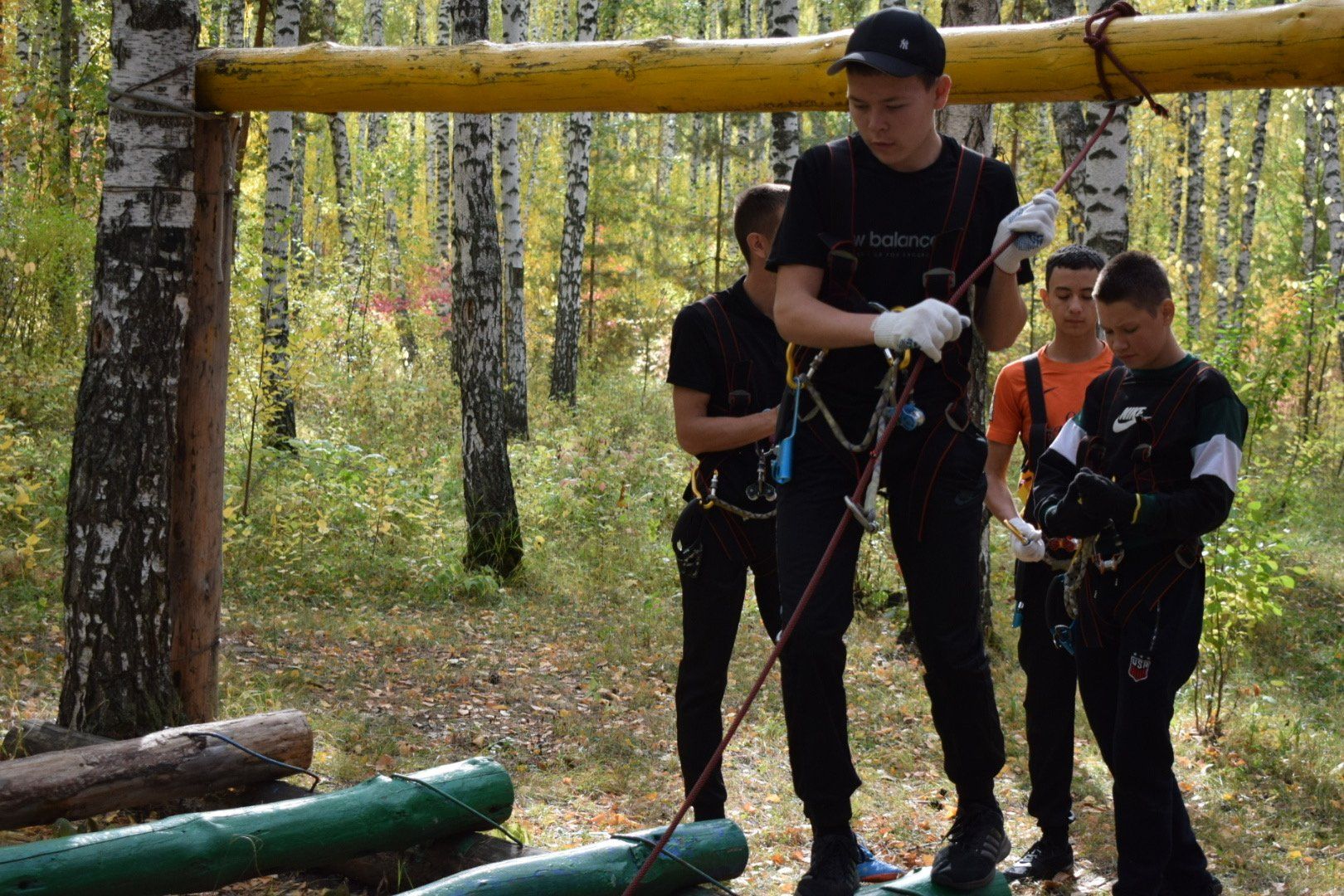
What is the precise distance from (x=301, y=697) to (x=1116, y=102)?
518 centimetres

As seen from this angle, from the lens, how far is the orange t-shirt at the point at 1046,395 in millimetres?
4664

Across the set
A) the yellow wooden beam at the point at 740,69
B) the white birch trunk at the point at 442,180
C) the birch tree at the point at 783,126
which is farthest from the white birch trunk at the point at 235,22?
the yellow wooden beam at the point at 740,69

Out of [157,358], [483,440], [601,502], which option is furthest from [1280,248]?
[157,358]

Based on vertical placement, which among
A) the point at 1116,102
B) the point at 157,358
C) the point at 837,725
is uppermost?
the point at 1116,102

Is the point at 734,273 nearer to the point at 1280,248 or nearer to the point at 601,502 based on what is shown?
the point at 601,502

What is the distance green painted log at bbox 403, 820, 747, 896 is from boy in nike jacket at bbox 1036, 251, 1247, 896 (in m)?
1.23

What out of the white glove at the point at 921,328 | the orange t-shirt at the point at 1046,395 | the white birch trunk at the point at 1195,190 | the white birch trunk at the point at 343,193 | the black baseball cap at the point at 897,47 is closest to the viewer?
the white glove at the point at 921,328

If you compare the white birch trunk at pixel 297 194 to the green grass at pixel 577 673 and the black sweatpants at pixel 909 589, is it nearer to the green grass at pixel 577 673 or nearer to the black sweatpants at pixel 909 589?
the green grass at pixel 577 673

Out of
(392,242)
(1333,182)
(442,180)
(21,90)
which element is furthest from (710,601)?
(442,180)

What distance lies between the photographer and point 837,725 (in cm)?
330

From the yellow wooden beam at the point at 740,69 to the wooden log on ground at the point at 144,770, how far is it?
256cm

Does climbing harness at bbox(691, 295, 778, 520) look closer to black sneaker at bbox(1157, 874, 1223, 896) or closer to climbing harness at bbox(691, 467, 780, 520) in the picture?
climbing harness at bbox(691, 467, 780, 520)

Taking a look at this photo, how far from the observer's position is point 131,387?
16.8ft

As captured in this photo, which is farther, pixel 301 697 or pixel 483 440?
pixel 483 440
